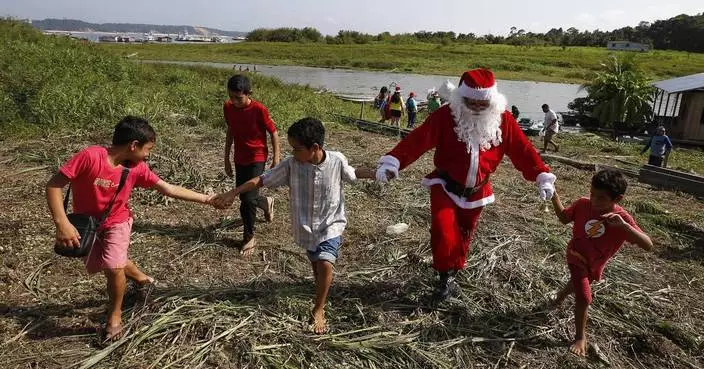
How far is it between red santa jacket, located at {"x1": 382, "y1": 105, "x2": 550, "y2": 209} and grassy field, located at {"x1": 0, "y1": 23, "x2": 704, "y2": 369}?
871 millimetres

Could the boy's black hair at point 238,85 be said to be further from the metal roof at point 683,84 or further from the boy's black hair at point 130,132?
the metal roof at point 683,84

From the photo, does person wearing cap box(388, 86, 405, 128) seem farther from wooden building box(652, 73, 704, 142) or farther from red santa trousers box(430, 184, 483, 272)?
red santa trousers box(430, 184, 483, 272)

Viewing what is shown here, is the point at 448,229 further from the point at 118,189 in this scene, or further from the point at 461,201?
the point at 118,189

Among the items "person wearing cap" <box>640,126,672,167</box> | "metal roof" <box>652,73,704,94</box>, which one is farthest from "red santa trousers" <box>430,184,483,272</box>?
"metal roof" <box>652,73,704,94</box>

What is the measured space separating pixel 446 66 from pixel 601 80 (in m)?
31.6

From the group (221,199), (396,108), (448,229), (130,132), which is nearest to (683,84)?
(396,108)

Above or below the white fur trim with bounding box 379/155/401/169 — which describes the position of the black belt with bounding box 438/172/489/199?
below

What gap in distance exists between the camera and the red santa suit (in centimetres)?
346

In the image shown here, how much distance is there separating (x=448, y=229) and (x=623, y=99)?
737 inches

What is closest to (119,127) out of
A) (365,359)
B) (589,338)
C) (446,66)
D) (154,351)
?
(154,351)

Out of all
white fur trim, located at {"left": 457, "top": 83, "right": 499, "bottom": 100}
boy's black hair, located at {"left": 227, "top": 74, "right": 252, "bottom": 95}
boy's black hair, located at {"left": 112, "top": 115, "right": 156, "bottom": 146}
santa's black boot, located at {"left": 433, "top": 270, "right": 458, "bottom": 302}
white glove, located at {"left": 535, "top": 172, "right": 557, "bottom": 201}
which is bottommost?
santa's black boot, located at {"left": 433, "top": 270, "right": 458, "bottom": 302}

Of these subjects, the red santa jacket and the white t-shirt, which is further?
the white t-shirt

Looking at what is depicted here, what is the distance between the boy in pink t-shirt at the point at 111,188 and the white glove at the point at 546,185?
8.17 feet

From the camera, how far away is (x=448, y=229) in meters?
3.43
